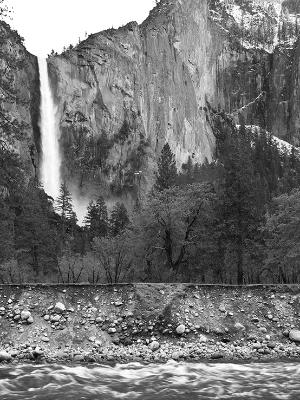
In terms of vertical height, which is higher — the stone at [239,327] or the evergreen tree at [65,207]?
the evergreen tree at [65,207]

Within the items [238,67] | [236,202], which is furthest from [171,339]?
[238,67]

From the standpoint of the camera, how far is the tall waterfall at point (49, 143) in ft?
326

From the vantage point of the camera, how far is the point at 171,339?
16.1 metres

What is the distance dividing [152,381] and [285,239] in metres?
23.0

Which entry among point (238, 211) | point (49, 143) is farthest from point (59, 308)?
point (49, 143)

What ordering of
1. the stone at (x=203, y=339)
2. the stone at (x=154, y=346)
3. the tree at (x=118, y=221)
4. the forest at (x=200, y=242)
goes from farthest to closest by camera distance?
the tree at (x=118, y=221) < the forest at (x=200, y=242) < the stone at (x=203, y=339) < the stone at (x=154, y=346)

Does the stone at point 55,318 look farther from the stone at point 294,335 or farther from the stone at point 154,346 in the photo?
the stone at point 294,335

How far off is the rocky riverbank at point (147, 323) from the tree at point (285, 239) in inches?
525

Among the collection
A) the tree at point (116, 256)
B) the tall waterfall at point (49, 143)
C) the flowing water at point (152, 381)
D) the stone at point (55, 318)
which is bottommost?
the flowing water at point (152, 381)

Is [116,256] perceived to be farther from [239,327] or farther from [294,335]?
[294,335]

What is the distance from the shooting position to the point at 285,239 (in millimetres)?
33125

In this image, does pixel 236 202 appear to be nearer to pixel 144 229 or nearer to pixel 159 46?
pixel 144 229

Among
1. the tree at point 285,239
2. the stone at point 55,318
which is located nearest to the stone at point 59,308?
the stone at point 55,318

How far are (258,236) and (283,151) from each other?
14154 cm
